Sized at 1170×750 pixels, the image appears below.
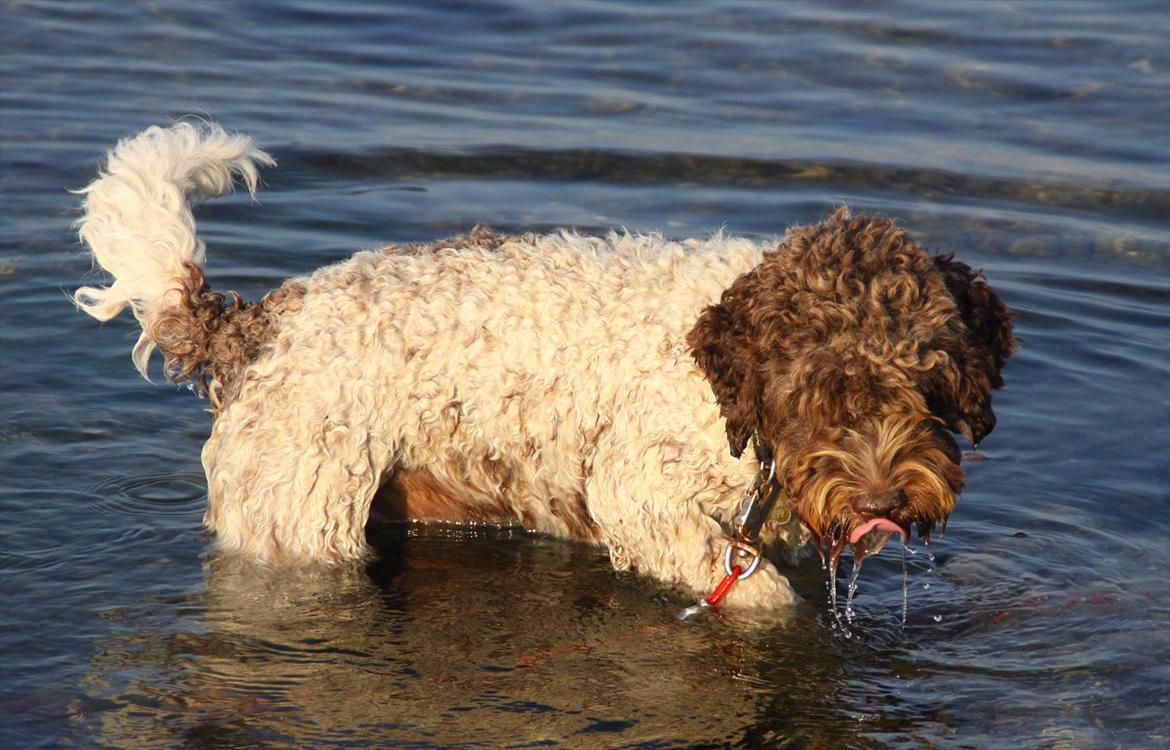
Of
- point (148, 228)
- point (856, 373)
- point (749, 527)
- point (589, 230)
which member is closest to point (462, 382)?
point (749, 527)

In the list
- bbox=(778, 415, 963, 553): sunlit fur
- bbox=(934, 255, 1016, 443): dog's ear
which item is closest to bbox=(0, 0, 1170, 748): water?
bbox=(778, 415, 963, 553): sunlit fur

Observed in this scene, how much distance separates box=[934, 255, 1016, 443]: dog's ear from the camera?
18.4 feet

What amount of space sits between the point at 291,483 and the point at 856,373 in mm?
2513

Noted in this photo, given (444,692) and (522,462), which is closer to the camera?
(444,692)

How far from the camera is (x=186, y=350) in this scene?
6.87 meters

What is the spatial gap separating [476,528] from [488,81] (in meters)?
7.71

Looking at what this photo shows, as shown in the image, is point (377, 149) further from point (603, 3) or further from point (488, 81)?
point (603, 3)

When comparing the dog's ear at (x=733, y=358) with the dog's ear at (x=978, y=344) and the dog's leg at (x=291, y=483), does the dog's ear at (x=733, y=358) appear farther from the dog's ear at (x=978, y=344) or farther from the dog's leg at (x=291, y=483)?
the dog's leg at (x=291, y=483)

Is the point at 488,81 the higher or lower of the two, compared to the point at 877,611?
higher

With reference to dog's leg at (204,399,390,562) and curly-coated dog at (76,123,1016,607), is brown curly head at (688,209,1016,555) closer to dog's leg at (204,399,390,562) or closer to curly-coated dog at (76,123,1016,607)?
curly-coated dog at (76,123,1016,607)

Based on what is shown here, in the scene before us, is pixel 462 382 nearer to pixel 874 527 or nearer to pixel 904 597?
pixel 874 527

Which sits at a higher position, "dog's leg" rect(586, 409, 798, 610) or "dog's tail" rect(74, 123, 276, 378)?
"dog's tail" rect(74, 123, 276, 378)

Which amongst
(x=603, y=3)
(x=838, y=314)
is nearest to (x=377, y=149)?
(x=603, y=3)

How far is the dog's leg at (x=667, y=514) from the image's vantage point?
6340 mm
